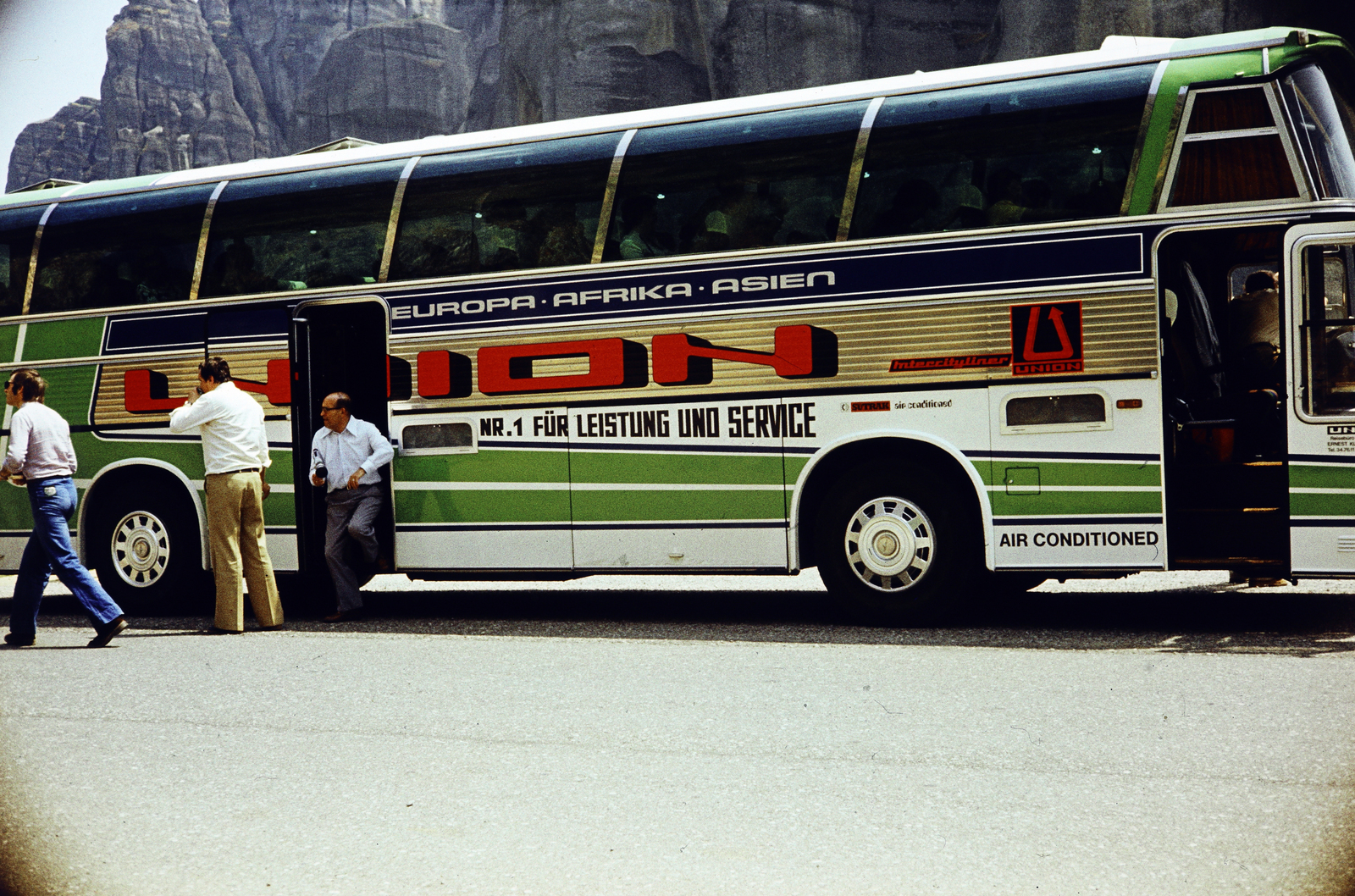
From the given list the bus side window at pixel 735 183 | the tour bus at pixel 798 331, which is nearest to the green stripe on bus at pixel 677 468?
the tour bus at pixel 798 331

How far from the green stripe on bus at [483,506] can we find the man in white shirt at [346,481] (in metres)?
0.26

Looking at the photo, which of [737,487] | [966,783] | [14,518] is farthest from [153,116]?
[966,783]

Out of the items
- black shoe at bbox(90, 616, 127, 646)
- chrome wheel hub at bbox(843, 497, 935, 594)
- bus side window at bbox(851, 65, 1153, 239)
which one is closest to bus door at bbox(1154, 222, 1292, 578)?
bus side window at bbox(851, 65, 1153, 239)

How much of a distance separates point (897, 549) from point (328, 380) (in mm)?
4708

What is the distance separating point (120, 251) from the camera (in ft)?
33.6

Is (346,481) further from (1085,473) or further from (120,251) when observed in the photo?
(1085,473)

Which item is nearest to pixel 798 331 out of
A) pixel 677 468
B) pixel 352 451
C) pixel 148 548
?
pixel 677 468

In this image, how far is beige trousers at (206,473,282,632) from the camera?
8.86 m

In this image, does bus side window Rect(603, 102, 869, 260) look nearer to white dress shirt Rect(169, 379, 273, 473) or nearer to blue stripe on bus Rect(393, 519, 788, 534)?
blue stripe on bus Rect(393, 519, 788, 534)

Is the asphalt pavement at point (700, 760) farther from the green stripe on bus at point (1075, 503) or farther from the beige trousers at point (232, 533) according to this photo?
the green stripe on bus at point (1075, 503)

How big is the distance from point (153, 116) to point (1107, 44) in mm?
56404

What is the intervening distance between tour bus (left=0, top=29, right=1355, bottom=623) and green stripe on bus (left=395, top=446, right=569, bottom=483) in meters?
0.02

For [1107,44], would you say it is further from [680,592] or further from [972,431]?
[680,592]

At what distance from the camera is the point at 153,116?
5656cm
